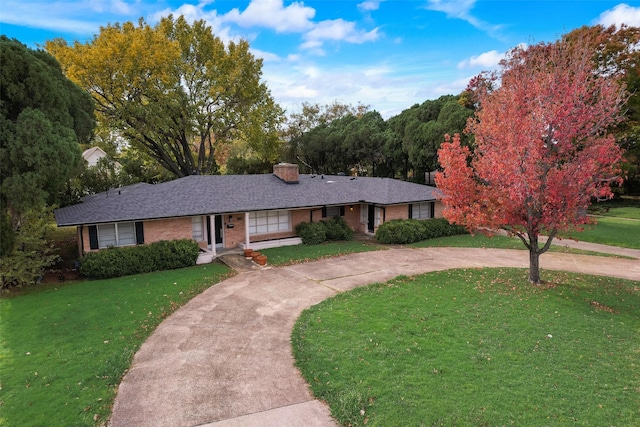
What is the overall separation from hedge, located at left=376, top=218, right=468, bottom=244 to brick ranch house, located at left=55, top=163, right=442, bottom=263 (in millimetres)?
1279

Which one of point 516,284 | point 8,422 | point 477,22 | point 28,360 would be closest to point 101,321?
point 28,360

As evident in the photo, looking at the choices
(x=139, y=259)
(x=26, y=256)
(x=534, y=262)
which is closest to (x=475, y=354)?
(x=534, y=262)

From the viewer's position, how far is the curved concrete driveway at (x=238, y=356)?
20.6 feet

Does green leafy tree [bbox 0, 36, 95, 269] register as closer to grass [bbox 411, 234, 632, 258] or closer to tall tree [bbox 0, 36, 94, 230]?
tall tree [bbox 0, 36, 94, 230]

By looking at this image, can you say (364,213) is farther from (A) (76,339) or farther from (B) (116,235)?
(A) (76,339)

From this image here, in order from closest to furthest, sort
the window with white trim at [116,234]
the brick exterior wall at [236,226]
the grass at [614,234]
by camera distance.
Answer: the window with white trim at [116,234]
the brick exterior wall at [236,226]
the grass at [614,234]

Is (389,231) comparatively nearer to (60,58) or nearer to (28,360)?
(28,360)

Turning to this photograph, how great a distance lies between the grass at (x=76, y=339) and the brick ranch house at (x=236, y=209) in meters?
2.65

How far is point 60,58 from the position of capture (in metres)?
24.3

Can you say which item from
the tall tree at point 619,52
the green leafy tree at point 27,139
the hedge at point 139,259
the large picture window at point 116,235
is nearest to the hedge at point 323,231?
the hedge at point 139,259

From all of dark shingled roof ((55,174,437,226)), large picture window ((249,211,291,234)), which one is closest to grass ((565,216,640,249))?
dark shingled roof ((55,174,437,226))

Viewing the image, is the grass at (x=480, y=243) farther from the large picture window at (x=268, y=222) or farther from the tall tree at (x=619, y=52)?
the tall tree at (x=619, y=52)

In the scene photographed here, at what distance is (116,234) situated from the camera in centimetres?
1619

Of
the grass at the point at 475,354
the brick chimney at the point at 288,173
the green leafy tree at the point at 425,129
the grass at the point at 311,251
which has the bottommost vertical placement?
the grass at the point at 475,354
